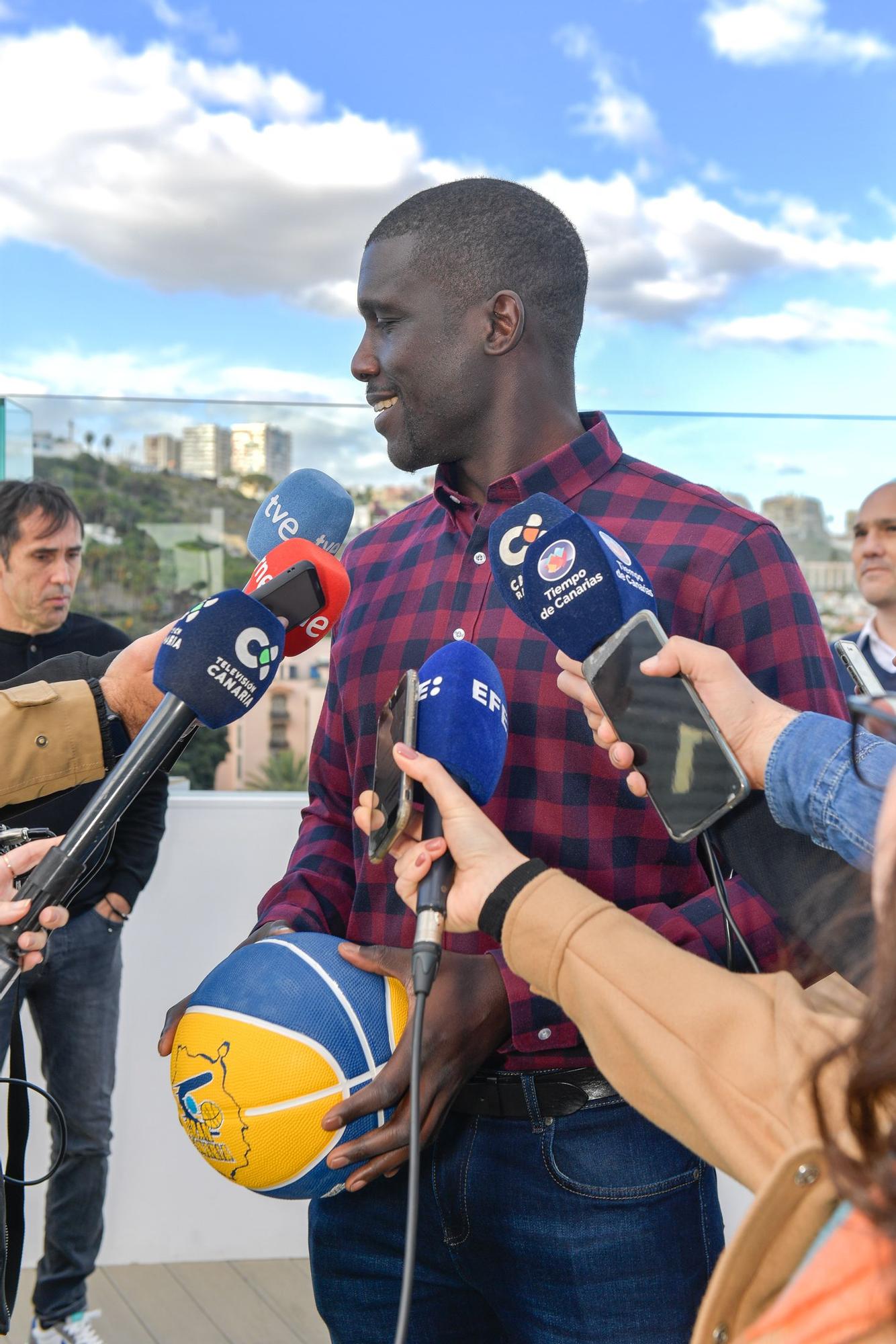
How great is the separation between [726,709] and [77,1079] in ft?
7.19

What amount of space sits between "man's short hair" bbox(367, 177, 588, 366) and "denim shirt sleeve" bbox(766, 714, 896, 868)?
71 cm

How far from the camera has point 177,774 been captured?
3.21m

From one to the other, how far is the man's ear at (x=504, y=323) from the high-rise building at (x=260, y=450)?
1904mm

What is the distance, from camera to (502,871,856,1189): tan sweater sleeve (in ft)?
2.51

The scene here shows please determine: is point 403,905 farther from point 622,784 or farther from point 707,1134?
point 707,1134

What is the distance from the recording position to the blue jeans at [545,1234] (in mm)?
1196

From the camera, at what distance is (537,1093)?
1.25m

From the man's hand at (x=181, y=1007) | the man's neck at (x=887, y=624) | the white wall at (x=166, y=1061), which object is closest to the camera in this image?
the man's hand at (x=181, y=1007)

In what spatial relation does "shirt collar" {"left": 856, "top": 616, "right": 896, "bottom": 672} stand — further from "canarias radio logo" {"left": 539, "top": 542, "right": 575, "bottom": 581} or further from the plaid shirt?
"canarias radio logo" {"left": 539, "top": 542, "right": 575, "bottom": 581}

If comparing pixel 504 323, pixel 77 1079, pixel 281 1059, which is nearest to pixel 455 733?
pixel 281 1059

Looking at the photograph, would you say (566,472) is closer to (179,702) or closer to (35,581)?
(179,702)

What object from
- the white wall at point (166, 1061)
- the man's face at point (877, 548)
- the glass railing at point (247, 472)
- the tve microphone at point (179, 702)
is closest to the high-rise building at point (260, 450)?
the glass railing at point (247, 472)

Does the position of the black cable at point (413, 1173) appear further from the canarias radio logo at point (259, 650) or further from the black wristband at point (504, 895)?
the canarias radio logo at point (259, 650)

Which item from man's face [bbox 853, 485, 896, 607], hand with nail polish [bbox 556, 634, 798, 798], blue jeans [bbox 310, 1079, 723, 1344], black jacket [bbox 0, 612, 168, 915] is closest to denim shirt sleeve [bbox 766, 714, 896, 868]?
hand with nail polish [bbox 556, 634, 798, 798]
